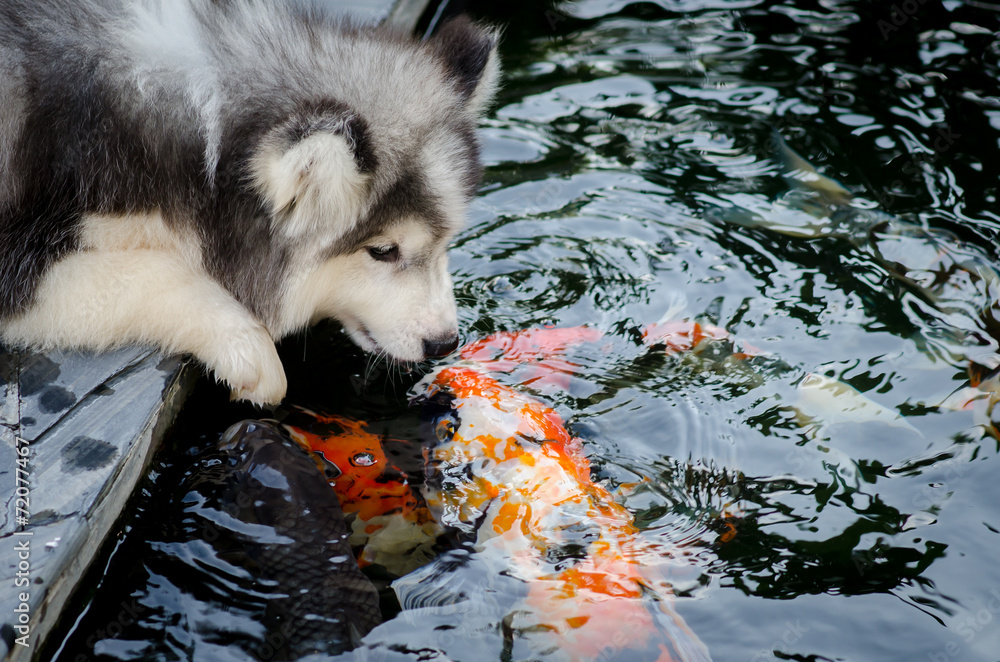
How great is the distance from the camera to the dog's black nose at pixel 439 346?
10.1 ft

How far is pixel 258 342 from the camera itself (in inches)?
114

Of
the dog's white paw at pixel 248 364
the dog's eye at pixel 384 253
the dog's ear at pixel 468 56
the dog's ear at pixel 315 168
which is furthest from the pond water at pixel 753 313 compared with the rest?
the dog's ear at pixel 468 56

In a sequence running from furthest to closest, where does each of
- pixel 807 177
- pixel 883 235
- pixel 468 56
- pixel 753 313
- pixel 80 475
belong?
pixel 807 177 < pixel 883 235 < pixel 753 313 < pixel 468 56 < pixel 80 475

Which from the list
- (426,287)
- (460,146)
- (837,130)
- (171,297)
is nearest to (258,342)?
(171,297)

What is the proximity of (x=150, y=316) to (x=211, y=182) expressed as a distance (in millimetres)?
515

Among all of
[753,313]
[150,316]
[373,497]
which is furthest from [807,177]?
[150,316]

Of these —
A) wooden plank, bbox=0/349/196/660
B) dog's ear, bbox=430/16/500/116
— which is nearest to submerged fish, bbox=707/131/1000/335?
dog's ear, bbox=430/16/500/116

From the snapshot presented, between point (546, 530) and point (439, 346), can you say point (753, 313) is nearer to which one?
point (439, 346)

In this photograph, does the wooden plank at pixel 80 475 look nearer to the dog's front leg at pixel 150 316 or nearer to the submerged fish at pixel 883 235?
the dog's front leg at pixel 150 316

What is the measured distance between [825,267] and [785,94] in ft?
6.59

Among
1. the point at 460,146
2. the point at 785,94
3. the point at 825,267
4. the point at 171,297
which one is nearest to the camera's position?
the point at 171,297

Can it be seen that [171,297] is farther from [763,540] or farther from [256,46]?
[763,540]

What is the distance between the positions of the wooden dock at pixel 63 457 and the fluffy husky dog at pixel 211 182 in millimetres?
124

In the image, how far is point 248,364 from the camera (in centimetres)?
286
